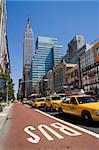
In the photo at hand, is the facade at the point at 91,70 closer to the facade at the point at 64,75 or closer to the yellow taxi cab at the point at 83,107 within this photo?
the facade at the point at 64,75

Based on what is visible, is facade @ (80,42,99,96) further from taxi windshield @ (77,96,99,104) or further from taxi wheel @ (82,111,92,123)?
taxi wheel @ (82,111,92,123)

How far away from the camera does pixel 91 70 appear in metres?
57.8

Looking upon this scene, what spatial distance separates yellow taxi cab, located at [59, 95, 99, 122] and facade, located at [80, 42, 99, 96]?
A: 132 ft

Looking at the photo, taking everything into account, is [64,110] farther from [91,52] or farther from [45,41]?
[45,41]

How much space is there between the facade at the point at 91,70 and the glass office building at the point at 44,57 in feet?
286

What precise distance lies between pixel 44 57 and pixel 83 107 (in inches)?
5720

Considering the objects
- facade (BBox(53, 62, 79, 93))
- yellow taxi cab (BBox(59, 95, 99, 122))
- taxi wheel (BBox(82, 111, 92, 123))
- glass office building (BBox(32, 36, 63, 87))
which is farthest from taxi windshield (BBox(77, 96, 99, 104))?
glass office building (BBox(32, 36, 63, 87))

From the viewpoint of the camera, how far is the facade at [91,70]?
5420 centimetres

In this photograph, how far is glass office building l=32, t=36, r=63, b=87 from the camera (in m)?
152

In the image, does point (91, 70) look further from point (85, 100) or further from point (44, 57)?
point (44, 57)

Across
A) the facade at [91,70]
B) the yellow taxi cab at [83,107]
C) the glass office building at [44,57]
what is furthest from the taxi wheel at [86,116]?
the glass office building at [44,57]

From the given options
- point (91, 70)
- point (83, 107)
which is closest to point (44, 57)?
point (91, 70)

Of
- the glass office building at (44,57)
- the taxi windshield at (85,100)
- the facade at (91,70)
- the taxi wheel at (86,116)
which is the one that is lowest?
the taxi wheel at (86,116)

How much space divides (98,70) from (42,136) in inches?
1827
